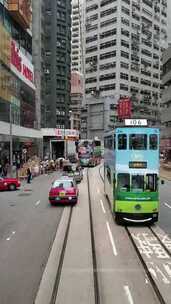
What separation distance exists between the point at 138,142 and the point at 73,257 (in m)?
7.32

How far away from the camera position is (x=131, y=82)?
132125 millimetres

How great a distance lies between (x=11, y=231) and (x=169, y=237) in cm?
595

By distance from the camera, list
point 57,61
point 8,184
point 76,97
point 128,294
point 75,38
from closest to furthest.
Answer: point 128,294, point 8,184, point 57,61, point 76,97, point 75,38

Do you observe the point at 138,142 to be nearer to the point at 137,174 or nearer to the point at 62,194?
the point at 137,174

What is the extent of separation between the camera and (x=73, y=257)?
580 inches

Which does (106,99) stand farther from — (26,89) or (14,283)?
(14,283)

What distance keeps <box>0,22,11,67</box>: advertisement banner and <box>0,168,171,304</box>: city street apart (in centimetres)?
3204

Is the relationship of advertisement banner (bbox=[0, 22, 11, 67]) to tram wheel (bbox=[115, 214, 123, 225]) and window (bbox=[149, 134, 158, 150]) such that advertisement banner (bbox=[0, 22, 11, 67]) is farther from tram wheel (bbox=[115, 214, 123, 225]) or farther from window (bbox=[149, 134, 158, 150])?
tram wheel (bbox=[115, 214, 123, 225])

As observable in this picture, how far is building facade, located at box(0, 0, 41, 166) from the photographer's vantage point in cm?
5747

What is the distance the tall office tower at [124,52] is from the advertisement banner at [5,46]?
6722 centimetres

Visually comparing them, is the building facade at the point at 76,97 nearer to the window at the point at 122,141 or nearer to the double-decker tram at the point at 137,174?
the window at the point at 122,141

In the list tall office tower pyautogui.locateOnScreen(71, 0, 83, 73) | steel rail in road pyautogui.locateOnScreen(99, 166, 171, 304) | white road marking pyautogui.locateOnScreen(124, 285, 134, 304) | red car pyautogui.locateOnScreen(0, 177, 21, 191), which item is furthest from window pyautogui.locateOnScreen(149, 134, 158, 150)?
tall office tower pyautogui.locateOnScreen(71, 0, 83, 73)

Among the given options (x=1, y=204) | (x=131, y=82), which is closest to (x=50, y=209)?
(x=1, y=204)

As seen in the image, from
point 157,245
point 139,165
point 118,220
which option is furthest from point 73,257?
point 139,165
